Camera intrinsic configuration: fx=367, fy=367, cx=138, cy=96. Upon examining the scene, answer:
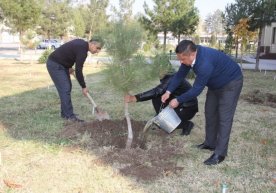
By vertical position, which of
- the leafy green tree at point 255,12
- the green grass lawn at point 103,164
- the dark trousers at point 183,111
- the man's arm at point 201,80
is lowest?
the green grass lawn at point 103,164

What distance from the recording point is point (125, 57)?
4.27m

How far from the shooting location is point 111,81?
4.23 m

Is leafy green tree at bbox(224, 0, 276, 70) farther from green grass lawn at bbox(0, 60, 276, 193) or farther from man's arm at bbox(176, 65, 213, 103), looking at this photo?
man's arm at bbox(176, 65, 213, 103)

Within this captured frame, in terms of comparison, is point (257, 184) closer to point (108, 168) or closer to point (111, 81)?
point (108, 168)

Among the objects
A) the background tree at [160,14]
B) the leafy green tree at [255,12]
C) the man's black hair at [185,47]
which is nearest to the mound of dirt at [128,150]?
the man's black hair at [185,47]

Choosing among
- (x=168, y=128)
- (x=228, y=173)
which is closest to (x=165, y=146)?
(x=168, y=128)

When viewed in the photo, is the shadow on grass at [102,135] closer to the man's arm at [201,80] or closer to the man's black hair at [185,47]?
the man's arm at [201,80]

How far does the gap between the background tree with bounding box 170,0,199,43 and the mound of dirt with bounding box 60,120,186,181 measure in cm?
1854

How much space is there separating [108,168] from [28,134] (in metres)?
1.81

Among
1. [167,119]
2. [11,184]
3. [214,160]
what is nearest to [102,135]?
[167,119]

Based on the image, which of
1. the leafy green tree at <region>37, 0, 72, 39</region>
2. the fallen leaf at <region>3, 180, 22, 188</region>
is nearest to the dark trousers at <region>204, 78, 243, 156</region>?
the fallen leaf at <region>3, 180, 22, 188</region>

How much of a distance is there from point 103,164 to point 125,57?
1.25 meters

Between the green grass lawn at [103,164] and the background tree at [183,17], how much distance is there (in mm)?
16803

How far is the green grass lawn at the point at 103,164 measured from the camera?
11.8 feet
